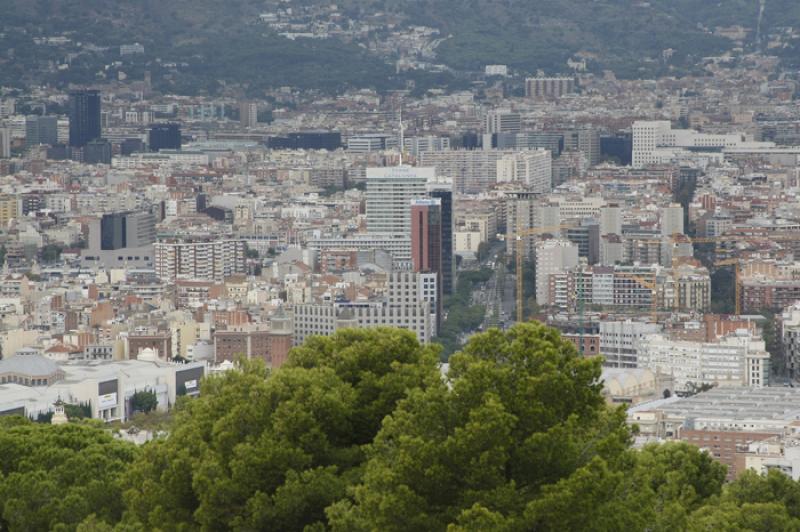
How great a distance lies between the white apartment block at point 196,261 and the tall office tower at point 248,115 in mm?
30892

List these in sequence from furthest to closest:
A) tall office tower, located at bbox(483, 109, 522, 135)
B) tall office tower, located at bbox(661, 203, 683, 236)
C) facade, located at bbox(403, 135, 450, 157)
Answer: tall office tower, located at bbox(483, 109, 522, 135) → facade, located at bbox(403, 135, 450, 157) → tall office tower, located at bbox(661, 203, 683, 236)

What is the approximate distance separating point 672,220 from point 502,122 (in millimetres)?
24584

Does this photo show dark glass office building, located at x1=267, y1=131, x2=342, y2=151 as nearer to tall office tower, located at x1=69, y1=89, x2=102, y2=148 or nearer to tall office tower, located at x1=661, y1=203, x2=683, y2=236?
tall office tower, located at x1=69, y1=89, x2=102, y2=148

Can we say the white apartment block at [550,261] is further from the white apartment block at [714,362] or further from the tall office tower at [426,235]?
the white apartment block at [714,362]

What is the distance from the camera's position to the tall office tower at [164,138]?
69.8m

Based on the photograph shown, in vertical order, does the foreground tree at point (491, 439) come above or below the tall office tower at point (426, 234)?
above

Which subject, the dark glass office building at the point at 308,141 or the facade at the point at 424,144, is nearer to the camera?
the facade at the point at 424,144

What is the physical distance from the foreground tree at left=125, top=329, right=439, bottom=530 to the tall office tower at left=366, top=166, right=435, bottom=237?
3127 cm

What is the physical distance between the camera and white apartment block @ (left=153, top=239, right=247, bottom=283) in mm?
41969

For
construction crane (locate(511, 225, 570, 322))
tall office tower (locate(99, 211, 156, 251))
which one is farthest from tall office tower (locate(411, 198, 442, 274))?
tall office tower (locate(99, 211, 156, 251))

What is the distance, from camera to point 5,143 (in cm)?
6688

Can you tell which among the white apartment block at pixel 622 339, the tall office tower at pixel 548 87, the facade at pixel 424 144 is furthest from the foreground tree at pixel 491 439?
the tall office tower at pixel 548 87

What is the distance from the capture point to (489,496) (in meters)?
9.76

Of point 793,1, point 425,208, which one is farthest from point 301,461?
point 793,1
